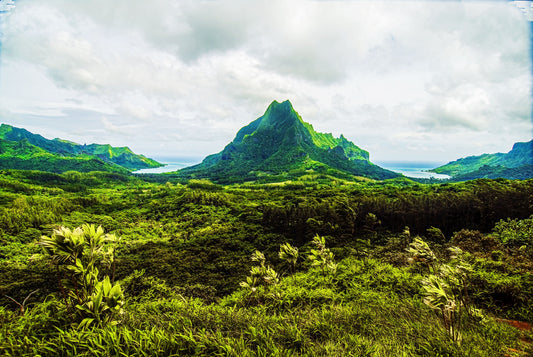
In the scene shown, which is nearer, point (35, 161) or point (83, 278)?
point (83, 278)

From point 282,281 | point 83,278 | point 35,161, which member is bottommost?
point 282,281

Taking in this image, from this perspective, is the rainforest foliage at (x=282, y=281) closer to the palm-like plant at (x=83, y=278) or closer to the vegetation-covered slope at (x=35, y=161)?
the palm-like plant at (x=83, y=278)

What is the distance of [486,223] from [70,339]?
37293 mm

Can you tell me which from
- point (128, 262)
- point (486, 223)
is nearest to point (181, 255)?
point (128, 262)

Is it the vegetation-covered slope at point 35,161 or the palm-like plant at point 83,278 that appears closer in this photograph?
the palm-like plant at point 83,278

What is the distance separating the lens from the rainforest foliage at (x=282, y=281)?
358 cm

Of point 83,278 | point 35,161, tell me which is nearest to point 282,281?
point 83,278

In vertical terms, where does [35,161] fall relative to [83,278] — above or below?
above

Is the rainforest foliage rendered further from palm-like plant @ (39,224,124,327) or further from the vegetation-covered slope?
the vegetation-covered slope

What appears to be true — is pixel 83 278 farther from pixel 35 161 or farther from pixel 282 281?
pixel 35 161

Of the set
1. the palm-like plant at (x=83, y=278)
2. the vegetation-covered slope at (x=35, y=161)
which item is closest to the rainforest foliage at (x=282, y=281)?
the palm-like plant at (x=83, y=278)

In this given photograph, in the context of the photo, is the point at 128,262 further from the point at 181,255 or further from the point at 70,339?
the point at 70,339

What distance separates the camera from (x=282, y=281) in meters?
14.7

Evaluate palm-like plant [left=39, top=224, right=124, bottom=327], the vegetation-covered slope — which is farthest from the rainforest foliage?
the vegetation-covered slope
